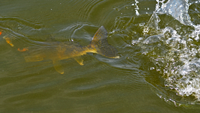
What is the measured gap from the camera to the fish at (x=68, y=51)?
12.8ft

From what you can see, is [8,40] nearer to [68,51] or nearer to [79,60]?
[68,51]

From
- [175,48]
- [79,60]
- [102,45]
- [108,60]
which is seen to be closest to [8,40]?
[79,60]

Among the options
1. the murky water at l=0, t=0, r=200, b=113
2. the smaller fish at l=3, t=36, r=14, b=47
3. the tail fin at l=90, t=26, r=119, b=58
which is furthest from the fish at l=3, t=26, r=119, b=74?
the smaller fish at l=3, t=36, r=14, b=47

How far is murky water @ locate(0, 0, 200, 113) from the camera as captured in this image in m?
3.50

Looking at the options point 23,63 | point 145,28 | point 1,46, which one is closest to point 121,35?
point 145,28

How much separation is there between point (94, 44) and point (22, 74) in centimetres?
151

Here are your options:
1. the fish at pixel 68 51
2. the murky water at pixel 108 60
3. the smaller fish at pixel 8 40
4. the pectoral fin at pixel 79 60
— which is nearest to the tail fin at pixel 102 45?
the fish at pixel 68 51

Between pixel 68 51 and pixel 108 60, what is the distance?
81cm

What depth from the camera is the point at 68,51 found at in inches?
156

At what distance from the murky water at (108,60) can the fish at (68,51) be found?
101 millimetres

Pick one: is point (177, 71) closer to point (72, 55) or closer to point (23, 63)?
point (72, 55)

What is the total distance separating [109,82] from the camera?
3707 millimetres

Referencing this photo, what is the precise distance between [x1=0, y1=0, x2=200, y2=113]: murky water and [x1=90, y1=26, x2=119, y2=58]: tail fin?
5.6 inches

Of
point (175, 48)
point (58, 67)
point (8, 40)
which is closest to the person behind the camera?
point (58, 67)
